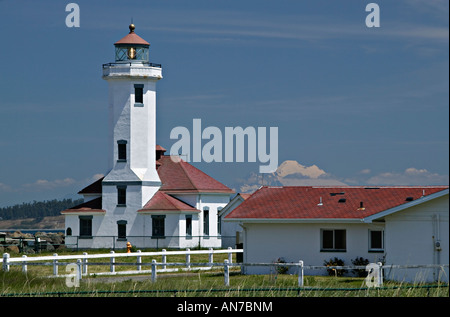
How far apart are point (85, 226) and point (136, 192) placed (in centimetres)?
370

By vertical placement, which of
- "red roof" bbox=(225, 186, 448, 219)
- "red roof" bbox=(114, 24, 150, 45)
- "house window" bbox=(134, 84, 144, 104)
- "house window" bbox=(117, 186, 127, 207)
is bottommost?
"red roof" bbox=(225, 186, 448, 219)

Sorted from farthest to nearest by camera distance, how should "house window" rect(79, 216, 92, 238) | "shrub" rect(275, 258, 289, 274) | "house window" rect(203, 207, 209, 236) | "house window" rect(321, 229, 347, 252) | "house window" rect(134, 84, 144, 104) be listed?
"house window" rect(203, 207, 209, 236) → "house window" rect(79, 216, 92, 238) → "house window" rect(134, 84, 144, 104) → "house window" rect(321, 229, 347, 252) → "shrub" rect(275, 258, 289, 274)

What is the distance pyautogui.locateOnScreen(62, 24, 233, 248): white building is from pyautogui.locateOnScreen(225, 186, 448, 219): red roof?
1975cm

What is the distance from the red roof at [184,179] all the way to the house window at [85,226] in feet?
16.2

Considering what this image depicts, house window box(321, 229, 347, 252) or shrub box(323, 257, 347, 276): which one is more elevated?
house window box(321, 229, 347, 252)

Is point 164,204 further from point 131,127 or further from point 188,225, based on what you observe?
point 131,127

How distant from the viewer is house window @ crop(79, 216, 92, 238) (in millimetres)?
56281

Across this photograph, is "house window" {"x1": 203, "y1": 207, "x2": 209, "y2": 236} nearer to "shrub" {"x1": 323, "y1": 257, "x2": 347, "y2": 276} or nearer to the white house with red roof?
the white house with red roof

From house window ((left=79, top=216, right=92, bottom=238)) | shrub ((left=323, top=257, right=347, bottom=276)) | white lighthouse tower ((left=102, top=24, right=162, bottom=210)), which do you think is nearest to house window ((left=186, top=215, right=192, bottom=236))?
white lighthouse tower ((left=102, top=24, right=162, bottom=210))

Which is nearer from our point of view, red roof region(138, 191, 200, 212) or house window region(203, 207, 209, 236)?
red roof region(138, 191, 200, 212)

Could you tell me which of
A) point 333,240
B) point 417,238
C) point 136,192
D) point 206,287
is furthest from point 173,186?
point 206,287

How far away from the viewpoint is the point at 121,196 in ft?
186

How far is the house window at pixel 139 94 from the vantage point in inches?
2201
